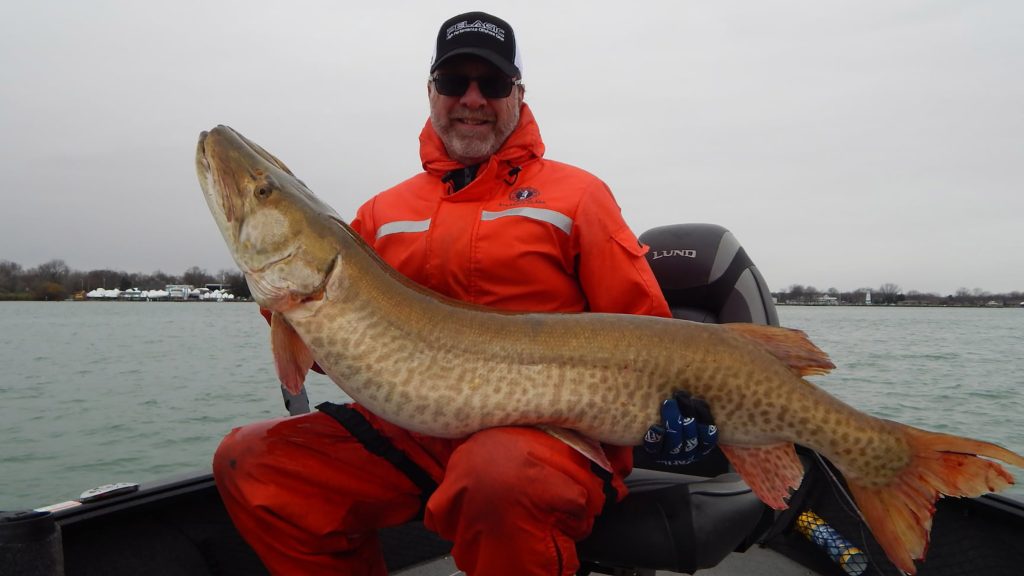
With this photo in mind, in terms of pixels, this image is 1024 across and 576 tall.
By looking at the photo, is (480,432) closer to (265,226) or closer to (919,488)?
(265,226)

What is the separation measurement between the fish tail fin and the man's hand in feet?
1.70

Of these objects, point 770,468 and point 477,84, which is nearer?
point 770,468

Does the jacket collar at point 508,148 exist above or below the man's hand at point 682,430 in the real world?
above

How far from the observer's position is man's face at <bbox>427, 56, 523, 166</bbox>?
288 cm

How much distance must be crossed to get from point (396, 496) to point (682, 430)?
3.50 feet

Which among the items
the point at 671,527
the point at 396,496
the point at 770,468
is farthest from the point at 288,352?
the point at 770,468

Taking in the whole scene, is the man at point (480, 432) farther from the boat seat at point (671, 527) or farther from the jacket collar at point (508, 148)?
the boat seat at point (671, 527)

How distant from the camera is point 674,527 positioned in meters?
2.18

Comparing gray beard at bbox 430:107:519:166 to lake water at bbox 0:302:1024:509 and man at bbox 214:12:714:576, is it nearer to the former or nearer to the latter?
man at bbox 214:12:714:576

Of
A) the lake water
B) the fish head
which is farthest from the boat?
the lake water

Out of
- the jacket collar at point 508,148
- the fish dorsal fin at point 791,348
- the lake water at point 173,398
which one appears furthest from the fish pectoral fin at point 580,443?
the lake water at point 173,398

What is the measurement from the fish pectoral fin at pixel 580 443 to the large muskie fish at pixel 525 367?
0.02 meters

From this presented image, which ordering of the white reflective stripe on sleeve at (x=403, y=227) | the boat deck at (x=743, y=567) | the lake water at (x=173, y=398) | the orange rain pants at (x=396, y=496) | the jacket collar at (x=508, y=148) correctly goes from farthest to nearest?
1. the lake water at (x=173, y=398)
2. the boat deck at (x=743, y=567)
3. the jacket collar at (x=508, y=148)
4. the white reflective stripe on sleeve at (x=403, y=227)
5. the orange rain pants at (x=396, y=496)

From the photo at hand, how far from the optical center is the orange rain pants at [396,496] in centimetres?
191
